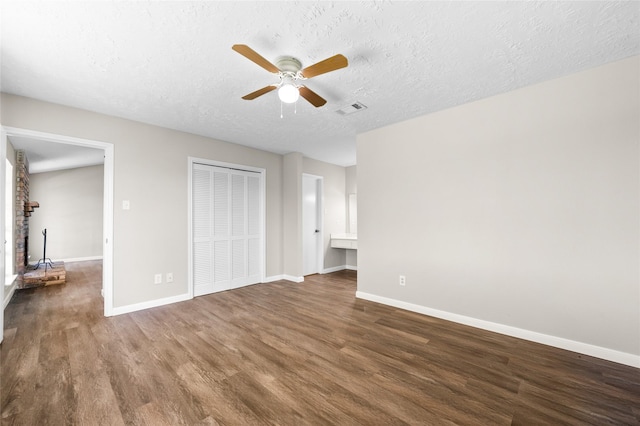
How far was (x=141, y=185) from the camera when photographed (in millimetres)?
3529

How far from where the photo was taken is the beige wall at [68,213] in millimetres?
6930

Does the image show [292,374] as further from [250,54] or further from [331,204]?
[331,204]

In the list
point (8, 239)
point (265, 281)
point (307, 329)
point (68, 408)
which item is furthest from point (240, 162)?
point (8, 239)

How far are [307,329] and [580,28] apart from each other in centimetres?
338

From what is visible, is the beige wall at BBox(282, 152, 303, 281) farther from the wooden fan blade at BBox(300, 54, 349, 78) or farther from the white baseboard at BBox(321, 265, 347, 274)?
the wooden fan blade at BBox(300, 54, 349, 78)

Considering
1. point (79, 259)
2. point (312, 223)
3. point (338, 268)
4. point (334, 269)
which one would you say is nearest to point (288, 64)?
point (312, 223)

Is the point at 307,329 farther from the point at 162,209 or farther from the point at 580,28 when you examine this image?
the point at 580,28

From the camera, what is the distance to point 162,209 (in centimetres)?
372

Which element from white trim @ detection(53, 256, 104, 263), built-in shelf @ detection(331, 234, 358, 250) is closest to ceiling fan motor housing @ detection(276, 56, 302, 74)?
built-in shelf @ detection(331, 234, 358, 250)

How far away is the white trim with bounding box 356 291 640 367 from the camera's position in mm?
2176

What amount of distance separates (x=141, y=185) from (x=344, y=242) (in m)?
3.88

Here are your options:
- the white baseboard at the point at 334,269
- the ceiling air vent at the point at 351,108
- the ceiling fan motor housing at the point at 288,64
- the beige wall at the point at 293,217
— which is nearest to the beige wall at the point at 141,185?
the beige wall at the point at 293,217

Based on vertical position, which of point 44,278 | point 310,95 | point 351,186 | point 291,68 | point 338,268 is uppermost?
point 291,68

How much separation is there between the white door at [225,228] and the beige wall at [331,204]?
151 centimetres
